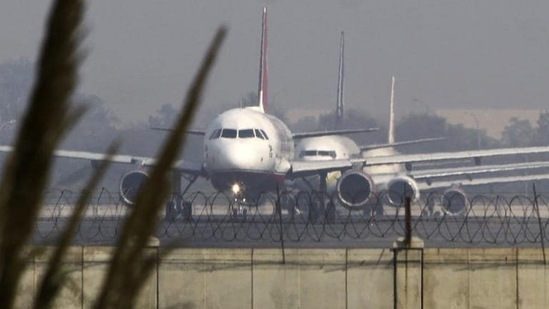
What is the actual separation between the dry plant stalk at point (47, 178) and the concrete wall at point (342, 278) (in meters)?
14.6

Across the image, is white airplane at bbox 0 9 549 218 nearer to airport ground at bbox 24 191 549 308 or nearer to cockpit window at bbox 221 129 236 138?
cockpit window at bbox 221 129 236 138

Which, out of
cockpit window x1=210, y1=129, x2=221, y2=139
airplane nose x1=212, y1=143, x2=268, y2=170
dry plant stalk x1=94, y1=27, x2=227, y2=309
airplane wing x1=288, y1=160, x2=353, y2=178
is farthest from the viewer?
airplane wing x1=288, y1=160, x2=353, y2=178

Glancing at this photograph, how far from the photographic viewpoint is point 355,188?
47.8 metres

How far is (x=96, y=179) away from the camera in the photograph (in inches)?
109

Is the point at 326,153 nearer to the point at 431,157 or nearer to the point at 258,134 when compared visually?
the point at 431,157

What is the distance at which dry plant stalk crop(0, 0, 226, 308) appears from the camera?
8.08 feet

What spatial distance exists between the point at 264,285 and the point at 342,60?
7459 cm

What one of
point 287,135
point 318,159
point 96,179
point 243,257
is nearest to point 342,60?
point 318,159

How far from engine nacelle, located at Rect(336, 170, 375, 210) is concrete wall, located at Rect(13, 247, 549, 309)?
2815 centimetres

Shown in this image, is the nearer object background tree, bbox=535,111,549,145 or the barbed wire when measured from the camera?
the barbed wire

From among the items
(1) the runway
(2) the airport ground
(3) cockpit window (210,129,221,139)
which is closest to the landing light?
(3) cockpit window (210,129,221,139)

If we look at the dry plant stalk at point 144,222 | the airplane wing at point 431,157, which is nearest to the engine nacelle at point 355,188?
the airplane wing at point 431,157

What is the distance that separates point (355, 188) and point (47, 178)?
1789 inches

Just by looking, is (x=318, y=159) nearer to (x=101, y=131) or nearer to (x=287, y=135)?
(x=287, y=135)
